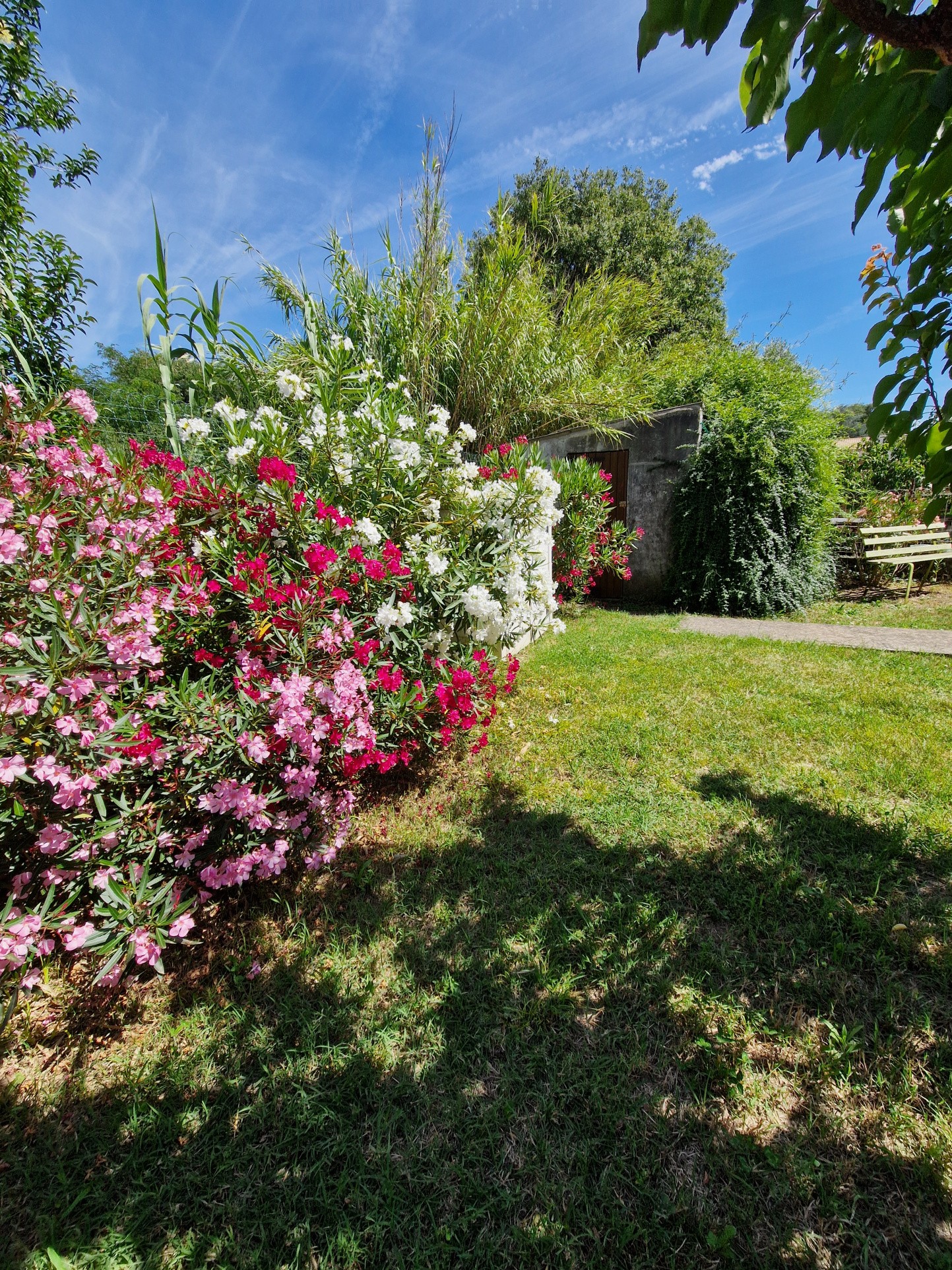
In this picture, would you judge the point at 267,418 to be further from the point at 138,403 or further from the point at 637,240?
the point at 637,240

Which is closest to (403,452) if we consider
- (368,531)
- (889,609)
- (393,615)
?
(368,531)

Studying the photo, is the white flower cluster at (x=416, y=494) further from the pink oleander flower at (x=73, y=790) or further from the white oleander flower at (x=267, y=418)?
the pink oleander flower at (x=73, y=790)

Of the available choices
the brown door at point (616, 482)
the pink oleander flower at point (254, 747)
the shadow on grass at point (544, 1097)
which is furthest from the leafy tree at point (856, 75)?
the brown door at point (616, 482)

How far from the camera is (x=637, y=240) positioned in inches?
648

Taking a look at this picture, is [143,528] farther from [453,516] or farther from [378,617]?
[453,516]

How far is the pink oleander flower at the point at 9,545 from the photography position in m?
1.39

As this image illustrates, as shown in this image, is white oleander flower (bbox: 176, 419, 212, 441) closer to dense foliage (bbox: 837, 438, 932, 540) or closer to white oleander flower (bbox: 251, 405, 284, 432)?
white oleander flower (bbox: 251, 405, 284, 432)

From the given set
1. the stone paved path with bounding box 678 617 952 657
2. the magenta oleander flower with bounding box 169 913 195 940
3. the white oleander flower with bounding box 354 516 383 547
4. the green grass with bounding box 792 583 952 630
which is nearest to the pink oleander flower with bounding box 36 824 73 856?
the magenta oleander flower with bounding box 169 913 195 940

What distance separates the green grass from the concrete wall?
1.84 m

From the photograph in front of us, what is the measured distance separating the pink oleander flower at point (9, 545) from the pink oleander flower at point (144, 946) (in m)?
1.09

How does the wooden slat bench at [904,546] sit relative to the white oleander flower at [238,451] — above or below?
below

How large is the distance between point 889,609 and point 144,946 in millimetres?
8486

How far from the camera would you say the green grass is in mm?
6145

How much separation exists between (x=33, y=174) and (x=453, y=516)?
6.26 meters
